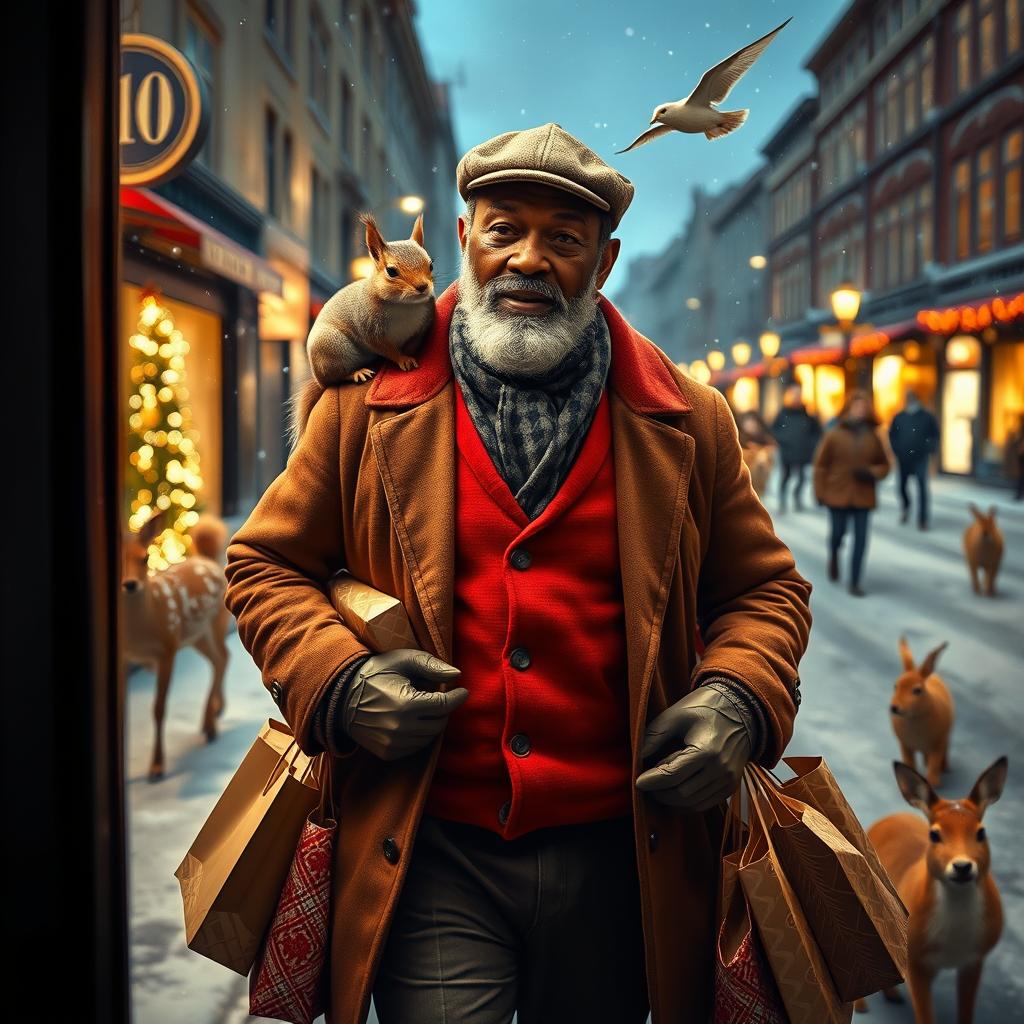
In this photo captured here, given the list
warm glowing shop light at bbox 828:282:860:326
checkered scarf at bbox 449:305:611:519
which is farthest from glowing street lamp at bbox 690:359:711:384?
warm glowing shop light at bbox 828:282:860:326

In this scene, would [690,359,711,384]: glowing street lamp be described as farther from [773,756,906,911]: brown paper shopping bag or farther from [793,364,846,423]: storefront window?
[773,756,906,911]: brown paper shopping bag

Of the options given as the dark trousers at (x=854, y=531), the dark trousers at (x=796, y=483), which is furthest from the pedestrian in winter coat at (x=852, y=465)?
the dark trousers at (x=796, y=483)

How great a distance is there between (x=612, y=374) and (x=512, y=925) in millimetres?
948

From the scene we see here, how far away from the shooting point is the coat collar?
1.61m

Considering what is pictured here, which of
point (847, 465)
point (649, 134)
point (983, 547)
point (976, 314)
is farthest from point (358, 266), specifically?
point (983, 547)

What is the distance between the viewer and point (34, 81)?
1514 millimetres

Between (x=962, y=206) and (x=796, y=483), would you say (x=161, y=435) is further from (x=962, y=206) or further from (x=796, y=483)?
(x=962, y=206)

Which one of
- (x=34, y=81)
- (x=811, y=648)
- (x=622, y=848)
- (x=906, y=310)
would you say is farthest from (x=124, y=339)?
(x=811, y=648)

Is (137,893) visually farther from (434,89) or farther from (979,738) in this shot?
(979,738)

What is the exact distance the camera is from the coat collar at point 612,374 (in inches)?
63.4

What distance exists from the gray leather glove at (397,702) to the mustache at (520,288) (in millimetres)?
588

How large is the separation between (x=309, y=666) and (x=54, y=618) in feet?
1.49

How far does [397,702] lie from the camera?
1420 mm

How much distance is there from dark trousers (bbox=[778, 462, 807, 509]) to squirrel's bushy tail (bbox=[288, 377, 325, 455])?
1.90m
